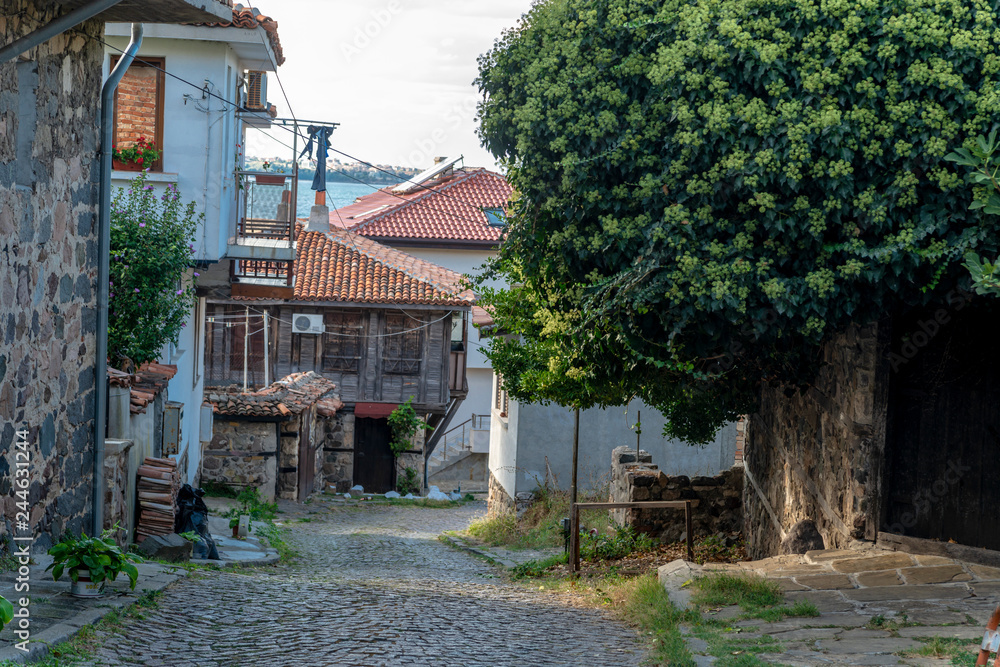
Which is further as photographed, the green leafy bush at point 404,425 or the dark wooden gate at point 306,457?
the green leafy bush at point 404,425

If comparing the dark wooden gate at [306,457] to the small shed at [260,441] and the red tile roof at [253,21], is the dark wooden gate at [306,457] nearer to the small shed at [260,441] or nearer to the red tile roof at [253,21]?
the small shed at [260,441]

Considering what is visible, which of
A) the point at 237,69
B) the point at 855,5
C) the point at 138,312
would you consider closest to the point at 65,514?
the point at 138,312

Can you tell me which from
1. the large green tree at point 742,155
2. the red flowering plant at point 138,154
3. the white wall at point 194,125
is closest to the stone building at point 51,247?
the large green tree at point 742,155

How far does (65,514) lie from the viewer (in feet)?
22.2

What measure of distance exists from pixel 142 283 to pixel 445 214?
25337 millimetres

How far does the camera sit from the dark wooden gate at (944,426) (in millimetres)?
7074

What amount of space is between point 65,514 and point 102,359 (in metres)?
1.22

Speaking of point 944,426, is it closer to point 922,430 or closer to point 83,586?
point 922,430

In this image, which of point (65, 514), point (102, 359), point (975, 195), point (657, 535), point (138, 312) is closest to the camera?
point (975, 195)

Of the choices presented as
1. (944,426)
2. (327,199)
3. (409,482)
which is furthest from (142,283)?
(327,199)

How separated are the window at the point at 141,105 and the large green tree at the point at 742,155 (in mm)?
6661

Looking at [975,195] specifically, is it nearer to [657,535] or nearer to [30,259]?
[30,259]

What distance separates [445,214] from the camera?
34.8 metres

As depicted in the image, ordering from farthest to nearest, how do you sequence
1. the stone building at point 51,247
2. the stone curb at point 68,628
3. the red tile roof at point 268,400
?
the red tile roof at point 268,400 → the stone building at point 51,247 → the stone curb at point 68,628
